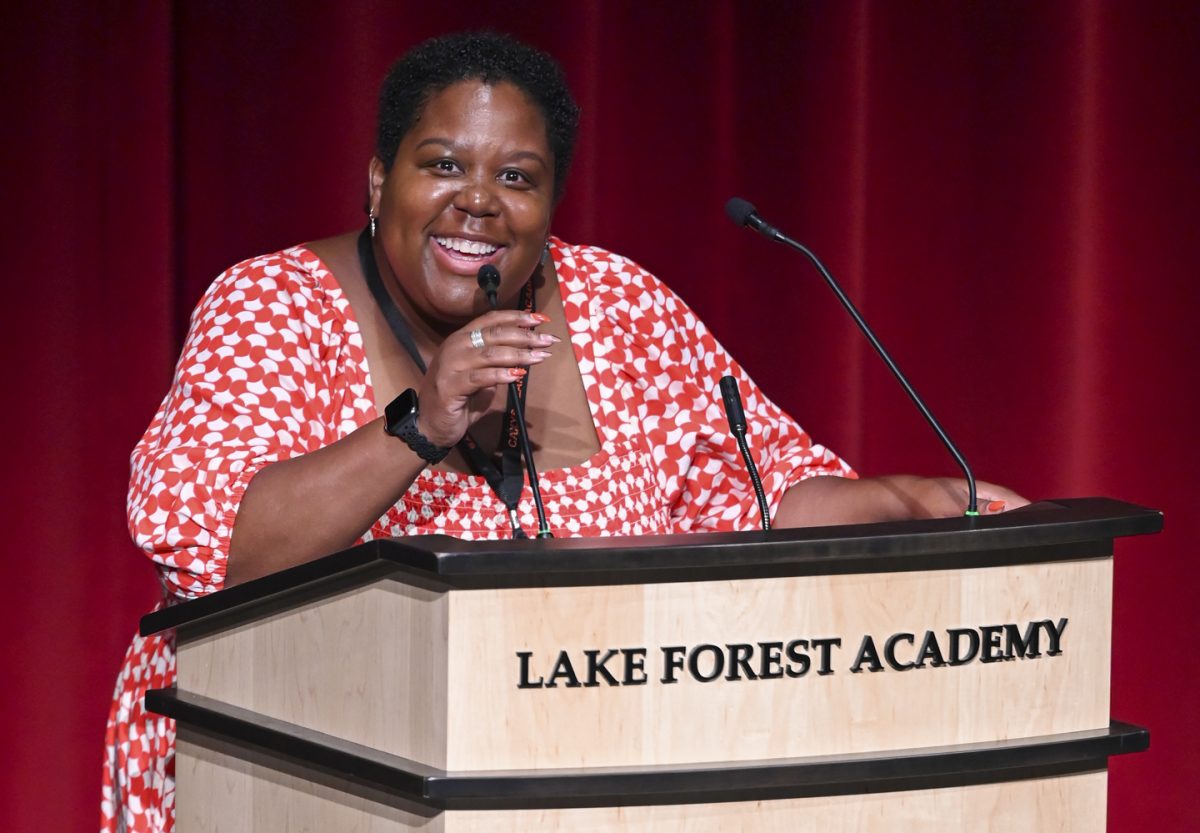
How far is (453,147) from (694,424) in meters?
0.56

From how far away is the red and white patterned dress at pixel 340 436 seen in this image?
1857 millimetres

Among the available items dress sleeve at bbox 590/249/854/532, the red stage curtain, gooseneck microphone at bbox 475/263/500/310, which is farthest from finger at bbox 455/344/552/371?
the red stage curtain

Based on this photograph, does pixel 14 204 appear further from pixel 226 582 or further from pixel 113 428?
pixel 226 582

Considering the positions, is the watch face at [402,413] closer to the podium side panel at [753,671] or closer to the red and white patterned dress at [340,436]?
the red and white patterned dress at [340,436]

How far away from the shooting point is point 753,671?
1493mm

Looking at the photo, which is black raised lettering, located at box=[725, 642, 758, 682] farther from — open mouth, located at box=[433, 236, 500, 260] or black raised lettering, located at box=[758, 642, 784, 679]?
open mouth, located at box=[433, 236, 500, 260]

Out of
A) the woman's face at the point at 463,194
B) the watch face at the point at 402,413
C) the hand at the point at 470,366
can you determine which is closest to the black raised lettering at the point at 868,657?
the hand at the point at 470,366

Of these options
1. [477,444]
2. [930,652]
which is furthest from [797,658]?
[477,444]

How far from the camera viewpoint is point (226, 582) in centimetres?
183

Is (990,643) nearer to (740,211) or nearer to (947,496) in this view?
(947,496)

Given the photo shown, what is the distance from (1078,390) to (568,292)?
4.42 ft

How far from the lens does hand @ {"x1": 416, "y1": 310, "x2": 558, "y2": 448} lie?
166 cm

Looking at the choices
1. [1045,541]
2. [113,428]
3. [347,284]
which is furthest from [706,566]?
[113,428]

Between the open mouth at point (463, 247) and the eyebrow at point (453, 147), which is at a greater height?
the eyebrow at point (453, 147)
